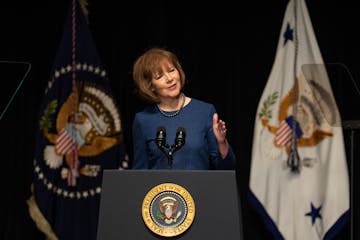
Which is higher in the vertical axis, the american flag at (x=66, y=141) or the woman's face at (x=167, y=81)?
the woman's face at (x=167, y=81)

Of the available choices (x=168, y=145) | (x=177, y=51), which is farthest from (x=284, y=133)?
(x=168, y=145)

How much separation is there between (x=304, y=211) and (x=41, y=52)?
2279mm

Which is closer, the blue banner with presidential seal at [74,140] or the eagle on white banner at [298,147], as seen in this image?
the eagle on white banner at [298,147]

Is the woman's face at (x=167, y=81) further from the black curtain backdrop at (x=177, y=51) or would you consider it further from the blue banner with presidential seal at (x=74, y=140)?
the black curtain backdrop at (x=177, y=51)

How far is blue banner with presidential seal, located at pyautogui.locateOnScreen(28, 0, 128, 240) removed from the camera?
11.9ft

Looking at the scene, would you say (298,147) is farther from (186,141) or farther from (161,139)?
(161,139)

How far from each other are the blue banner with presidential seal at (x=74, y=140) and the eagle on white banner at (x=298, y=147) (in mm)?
1030

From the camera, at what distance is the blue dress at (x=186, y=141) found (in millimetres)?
2352

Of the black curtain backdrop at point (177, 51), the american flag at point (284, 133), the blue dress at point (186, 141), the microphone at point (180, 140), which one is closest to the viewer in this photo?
the microphone at point (180, 140)

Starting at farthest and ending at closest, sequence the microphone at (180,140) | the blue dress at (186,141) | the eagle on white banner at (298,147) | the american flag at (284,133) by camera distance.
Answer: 1. the american flag at (284,133)
2. the eagle on white banner at (298,147)
3. the blue dress at (186,141)
4. the microphone at (180,140)

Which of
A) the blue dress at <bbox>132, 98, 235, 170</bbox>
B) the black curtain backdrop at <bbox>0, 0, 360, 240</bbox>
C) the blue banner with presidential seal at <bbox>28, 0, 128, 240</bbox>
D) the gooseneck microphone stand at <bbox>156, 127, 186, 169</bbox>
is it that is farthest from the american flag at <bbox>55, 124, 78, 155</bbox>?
the gooseneck microphone stand at <bbox>156, 127, 186, 169</bbox>

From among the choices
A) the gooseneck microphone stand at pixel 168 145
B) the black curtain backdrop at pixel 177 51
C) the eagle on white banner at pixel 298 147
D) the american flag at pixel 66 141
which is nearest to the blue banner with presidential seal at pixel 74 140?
the american flag at pixel 66 141

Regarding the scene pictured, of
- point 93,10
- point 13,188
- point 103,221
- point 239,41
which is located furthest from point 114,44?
point 103,221

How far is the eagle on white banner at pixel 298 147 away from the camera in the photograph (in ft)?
11.4
